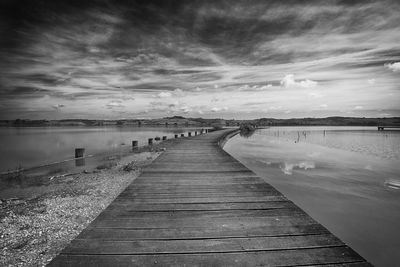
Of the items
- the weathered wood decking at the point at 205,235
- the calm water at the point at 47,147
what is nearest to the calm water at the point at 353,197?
the weathered wood decking at the point at 205,235

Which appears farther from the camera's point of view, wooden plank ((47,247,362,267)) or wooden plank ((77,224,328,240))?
wooden plank ((77,224,328,240))

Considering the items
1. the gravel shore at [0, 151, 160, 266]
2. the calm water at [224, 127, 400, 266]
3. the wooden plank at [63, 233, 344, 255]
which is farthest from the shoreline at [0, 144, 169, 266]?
the calm water at [224, 127, 400, 266]

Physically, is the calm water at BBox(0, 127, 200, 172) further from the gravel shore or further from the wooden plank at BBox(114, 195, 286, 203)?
the wooden plank at BBox(114, 195, 286, 203)

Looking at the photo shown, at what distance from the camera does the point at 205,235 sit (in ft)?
10.0

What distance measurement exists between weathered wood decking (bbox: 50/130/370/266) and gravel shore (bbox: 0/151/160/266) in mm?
1358

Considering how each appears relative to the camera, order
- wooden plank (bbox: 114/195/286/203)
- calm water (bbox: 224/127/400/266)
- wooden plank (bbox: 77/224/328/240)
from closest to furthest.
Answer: wooden plank (bbox: 77/224/328/240) < wooden plank (bbox: 114/195/286/203) < calm water (bbox: 224/127/400/266)

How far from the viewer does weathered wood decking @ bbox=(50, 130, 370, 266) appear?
8.25 ft

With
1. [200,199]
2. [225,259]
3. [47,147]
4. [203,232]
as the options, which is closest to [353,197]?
[200,199]

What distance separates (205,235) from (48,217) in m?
4.36

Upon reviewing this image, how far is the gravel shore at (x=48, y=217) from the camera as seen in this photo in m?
3.79

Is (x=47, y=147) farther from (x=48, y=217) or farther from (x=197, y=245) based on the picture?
(x=197, y=245)

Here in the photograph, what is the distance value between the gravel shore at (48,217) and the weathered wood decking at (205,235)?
1358mm

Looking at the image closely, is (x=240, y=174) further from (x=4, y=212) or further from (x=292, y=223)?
(x=4, y=212)

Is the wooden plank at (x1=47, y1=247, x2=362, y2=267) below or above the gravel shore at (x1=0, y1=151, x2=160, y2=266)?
above
